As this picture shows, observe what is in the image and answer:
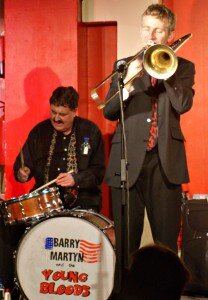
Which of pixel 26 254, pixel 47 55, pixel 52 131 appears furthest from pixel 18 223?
pixel 47 55

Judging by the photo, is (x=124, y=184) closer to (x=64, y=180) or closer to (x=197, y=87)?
(x=64, y=180)

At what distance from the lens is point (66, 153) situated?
449 centimetres

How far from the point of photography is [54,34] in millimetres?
5090

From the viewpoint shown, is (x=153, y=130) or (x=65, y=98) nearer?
(x=153, y=130)

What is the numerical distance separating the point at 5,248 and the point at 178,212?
5.13 feet

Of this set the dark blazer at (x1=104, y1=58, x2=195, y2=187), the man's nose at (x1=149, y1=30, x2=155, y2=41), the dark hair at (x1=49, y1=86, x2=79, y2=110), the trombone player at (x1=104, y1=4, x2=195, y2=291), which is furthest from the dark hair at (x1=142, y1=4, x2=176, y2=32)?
the dark hair at (x1=49, y1=86, x2=79, y2=110)

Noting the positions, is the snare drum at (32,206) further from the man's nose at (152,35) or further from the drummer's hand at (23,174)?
the man's nose at (152,35)

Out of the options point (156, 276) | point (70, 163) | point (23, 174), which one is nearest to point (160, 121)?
point (70, 163)

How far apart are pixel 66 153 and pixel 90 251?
3.28 feet

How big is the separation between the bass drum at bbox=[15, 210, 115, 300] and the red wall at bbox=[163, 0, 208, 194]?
1.62m

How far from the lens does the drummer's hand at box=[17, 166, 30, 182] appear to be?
4.34 m

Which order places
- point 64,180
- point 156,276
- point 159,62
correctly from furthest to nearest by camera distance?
point 64,180
point 159,62
point 156,276

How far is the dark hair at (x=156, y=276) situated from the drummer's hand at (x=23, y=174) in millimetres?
2619

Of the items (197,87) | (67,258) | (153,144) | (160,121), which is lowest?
(67,258)
